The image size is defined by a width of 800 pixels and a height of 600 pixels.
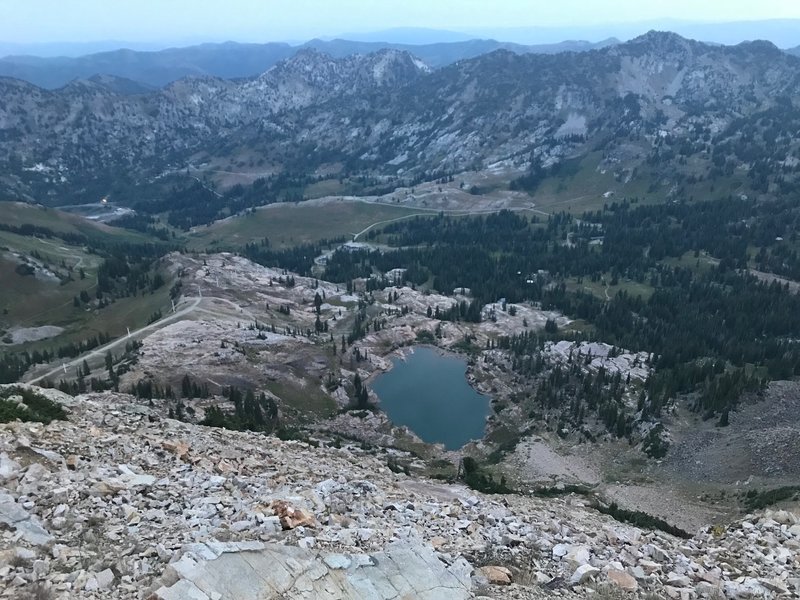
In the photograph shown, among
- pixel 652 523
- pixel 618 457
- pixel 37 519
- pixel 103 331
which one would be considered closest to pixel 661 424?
pixel 618 457

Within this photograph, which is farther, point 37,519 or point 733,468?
point 733,468

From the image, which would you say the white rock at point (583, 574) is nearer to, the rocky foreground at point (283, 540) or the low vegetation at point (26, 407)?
the rocky foreground at point (283, 540)

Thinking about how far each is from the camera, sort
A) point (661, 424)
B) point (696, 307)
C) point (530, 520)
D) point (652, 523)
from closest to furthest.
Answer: point (530, 520)
point (652, 523)
point (661, 424)
point (696, 307)

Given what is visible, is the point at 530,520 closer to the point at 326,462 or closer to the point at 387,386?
the point at 326,462

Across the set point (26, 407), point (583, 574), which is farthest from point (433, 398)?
point (583, 574)

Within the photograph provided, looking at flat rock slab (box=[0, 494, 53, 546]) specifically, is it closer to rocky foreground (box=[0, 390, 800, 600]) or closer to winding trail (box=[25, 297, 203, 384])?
rocky foreground (box=[0, 390, 800, 600])

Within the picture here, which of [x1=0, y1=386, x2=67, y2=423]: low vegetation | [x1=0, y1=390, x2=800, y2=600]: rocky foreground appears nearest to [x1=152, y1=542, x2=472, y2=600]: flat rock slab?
[x1=0, y1=390, x2=800, y2=600]: rocky foreground

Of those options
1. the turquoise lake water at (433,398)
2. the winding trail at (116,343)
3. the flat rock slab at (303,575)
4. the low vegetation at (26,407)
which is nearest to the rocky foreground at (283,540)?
the flat rock slab at (303,575)
